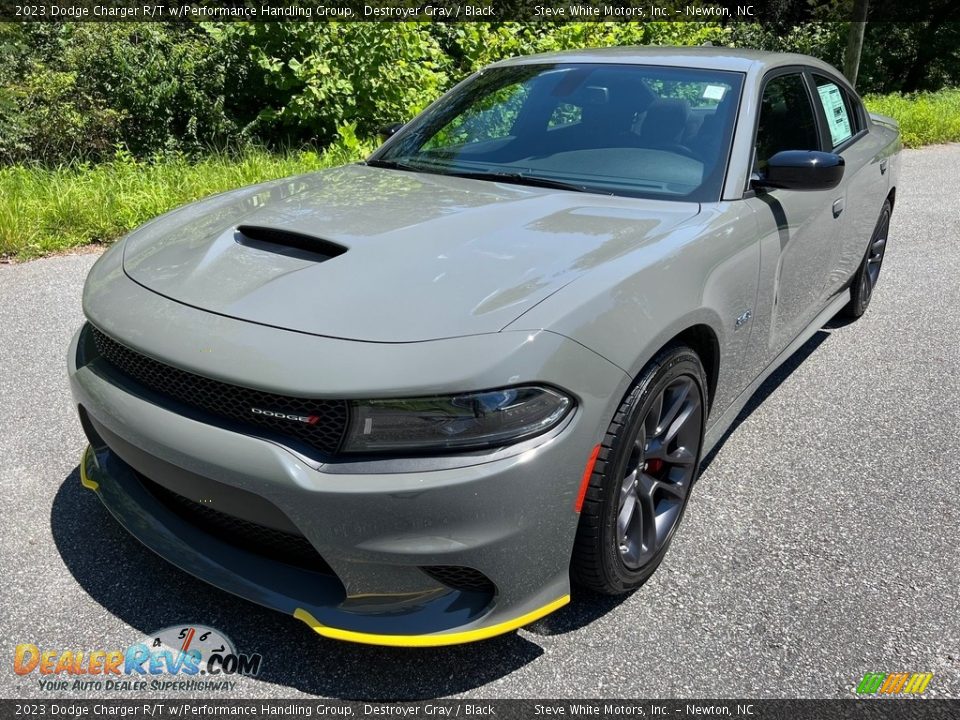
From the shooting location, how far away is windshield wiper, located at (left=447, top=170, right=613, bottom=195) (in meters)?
2.84

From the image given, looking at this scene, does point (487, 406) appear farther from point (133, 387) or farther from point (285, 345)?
point (133, 387)

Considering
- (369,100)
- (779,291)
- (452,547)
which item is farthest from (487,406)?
(369,100)

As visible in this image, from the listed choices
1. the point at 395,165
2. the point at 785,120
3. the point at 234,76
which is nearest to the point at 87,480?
the point at 395,165

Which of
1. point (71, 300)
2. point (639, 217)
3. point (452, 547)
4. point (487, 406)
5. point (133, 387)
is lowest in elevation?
point (71, 300)

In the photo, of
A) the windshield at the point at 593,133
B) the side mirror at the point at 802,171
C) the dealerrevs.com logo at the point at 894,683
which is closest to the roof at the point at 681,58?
the windshield at the point at 593,133

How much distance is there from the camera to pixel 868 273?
15.8ft

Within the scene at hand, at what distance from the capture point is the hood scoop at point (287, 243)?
231cm

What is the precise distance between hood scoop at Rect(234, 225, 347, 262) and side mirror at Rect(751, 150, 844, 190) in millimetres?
1542

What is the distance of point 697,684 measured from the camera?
2111 millimetres

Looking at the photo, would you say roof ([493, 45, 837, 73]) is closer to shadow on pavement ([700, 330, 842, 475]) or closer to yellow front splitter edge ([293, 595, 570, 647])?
shadow on pavement ([700, 330, 842, 475])

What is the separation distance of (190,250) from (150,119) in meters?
→ 8.84

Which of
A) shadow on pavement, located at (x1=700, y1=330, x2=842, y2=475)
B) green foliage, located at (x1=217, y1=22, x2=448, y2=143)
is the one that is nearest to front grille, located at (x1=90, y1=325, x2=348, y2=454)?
shadow on pavement, located at (x1=700, y1=330, x2=842, y2=475)

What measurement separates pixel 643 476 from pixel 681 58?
6.30ft

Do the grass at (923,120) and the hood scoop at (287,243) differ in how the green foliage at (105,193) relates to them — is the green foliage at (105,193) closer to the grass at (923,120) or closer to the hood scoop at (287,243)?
the hood scoop at (287,243)
